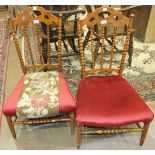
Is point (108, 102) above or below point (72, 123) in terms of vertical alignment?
above

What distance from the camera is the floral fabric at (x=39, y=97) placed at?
155cm

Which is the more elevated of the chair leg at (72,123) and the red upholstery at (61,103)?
the red upholstery at (61,103)

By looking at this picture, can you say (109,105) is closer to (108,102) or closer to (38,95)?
(108,102)

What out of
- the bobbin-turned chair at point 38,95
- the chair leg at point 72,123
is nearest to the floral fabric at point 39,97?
the bobbin-turned chair at point 38,95

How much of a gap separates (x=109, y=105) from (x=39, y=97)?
49cm

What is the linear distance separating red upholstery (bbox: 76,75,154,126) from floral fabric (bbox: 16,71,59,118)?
0.18 m

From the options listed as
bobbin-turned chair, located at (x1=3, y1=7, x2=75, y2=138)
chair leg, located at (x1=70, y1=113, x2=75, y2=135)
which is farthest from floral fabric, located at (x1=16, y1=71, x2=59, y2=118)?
chair leg, located at (x1=70, y1=113, x2=75, y2=135)

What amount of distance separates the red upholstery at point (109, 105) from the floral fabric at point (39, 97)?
181 mm

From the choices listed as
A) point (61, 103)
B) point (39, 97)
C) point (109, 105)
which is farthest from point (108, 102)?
point (39, 97)

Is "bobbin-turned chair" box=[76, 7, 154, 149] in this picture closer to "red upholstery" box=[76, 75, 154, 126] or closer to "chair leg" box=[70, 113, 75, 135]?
"red upholstery" box=[76, 75, 154, 126]

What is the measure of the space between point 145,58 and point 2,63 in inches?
69.6

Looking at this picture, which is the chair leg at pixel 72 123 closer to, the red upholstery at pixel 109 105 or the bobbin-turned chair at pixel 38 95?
the bobbin-turned chair at pixel 38 95

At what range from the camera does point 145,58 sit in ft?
9.37

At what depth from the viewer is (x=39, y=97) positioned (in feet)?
5.32
